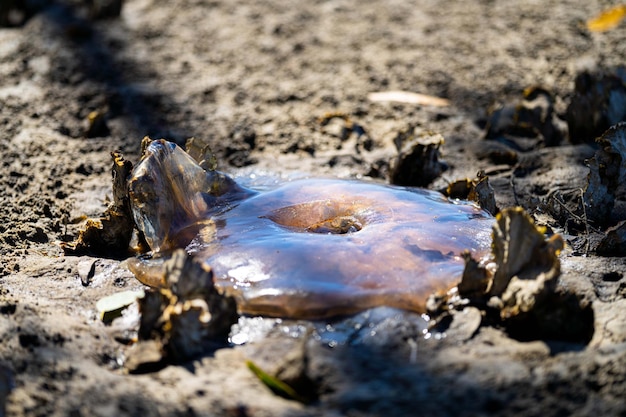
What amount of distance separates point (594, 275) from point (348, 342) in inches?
36.3

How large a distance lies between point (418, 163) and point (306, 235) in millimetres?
971

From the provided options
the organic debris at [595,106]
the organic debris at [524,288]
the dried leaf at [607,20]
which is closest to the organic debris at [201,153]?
the organic debris at [524,288]

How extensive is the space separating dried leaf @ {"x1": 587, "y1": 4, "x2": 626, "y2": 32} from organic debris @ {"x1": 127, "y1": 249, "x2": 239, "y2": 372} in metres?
3.95

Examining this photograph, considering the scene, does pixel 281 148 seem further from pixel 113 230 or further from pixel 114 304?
pixel 114 304

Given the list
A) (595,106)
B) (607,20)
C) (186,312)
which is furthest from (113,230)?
(607,20)

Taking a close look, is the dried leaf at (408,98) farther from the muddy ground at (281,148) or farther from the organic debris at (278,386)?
the organic debris at (278,386)

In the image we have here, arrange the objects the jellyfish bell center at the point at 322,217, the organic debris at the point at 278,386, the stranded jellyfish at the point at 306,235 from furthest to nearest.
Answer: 1. the jellyfish bell center at the point at 322,217
2. the stranded jellyfish at the point at 306,235
3. the organic debris at the point at 278,386

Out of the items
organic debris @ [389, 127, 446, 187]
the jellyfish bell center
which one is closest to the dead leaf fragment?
organic debris @ [389, 127, 446, 187]

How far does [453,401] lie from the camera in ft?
6.08

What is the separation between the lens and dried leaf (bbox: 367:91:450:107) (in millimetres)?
4367

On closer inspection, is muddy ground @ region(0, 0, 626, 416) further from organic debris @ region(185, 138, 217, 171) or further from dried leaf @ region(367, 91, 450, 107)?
organic debris @ region(185, 138, 217, 171)

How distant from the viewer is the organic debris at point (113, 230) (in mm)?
2768

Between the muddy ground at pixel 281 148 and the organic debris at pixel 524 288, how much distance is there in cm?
5

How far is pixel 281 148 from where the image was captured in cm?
389
